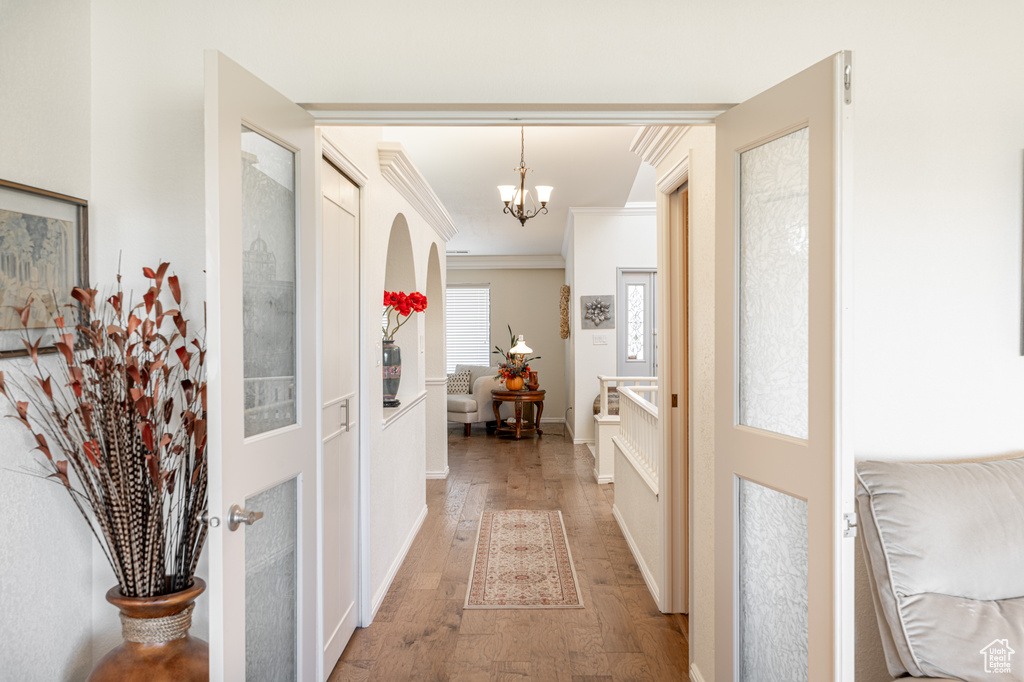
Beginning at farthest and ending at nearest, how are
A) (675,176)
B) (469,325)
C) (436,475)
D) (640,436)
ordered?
(469,325)
(436,475)
(640,436)
(675,176)

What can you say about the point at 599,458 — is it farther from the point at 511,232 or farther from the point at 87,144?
the point at 87,144

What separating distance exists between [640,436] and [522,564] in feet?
3.53

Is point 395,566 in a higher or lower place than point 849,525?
lower

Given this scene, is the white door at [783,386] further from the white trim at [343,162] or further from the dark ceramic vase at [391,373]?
the dark ceramic vase at [391,373]

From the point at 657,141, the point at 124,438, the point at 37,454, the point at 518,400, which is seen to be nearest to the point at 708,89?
the point at 657,141

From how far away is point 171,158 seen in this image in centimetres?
198

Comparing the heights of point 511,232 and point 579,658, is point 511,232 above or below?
above

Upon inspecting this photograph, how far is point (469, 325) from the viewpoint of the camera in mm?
10250

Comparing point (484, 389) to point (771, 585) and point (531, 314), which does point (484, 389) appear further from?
point (771, 585)

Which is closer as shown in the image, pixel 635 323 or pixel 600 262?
pixel 600 262

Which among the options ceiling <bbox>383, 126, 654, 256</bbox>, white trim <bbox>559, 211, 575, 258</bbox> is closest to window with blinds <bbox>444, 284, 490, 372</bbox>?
white trim <bbox>559, 211, 575, 258</bbox>

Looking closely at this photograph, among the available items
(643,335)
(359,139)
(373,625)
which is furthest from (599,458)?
(359,139)

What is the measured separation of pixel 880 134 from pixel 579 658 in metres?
2.32

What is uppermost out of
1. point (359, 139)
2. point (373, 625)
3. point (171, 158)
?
point (359, 139)
